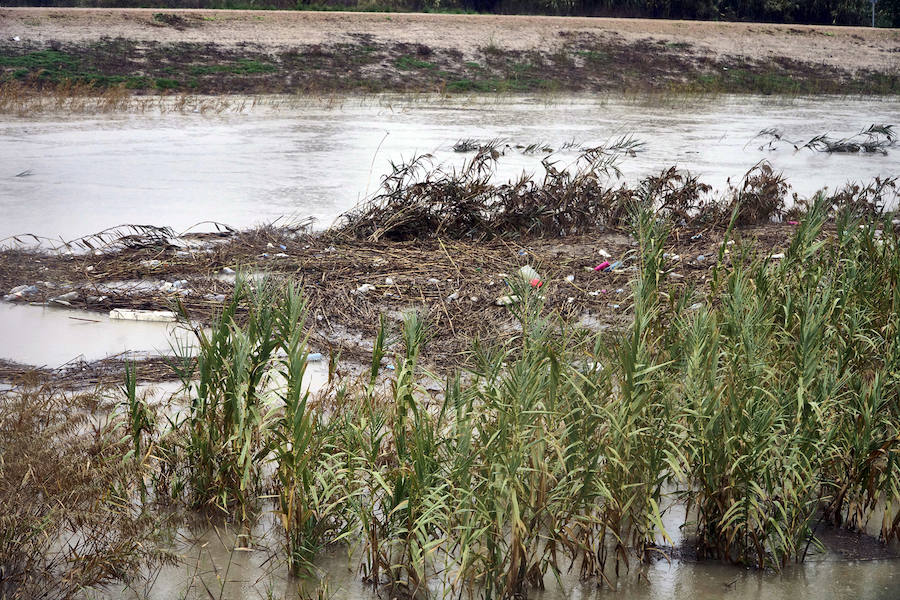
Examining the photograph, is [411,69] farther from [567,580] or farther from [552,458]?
[567,580]

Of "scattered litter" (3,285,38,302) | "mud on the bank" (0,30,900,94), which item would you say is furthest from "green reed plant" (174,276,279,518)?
"mud on the bank" (0,30,900,94)

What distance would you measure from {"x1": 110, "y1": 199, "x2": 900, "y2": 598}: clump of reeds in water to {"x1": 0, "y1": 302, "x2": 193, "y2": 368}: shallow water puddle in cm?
175

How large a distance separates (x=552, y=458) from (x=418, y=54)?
83.8ft

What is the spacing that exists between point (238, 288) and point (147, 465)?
0.84 m

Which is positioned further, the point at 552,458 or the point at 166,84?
the point at 166,84

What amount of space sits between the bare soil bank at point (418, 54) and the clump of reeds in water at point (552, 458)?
19.3m

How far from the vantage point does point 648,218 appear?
5.15 meters

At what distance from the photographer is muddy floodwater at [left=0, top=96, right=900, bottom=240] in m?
9.88

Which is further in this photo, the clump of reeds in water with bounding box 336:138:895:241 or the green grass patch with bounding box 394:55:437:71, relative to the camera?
the green grass patch with bounding box 394:55:437:71

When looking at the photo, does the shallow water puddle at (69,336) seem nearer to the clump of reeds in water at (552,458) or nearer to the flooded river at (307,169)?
the flooded river at (307,169)

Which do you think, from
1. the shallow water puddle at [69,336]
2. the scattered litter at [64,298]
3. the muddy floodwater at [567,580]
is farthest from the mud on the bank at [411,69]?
the muddy floodwater at [567,580]

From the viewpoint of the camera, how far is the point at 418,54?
27828mm

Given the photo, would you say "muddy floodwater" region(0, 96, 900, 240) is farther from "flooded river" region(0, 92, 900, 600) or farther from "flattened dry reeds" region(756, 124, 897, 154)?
"flattened dry reeds" region(756, 124, 897, 154)

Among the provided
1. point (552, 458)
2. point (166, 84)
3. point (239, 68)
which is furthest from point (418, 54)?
point (552, 458)
